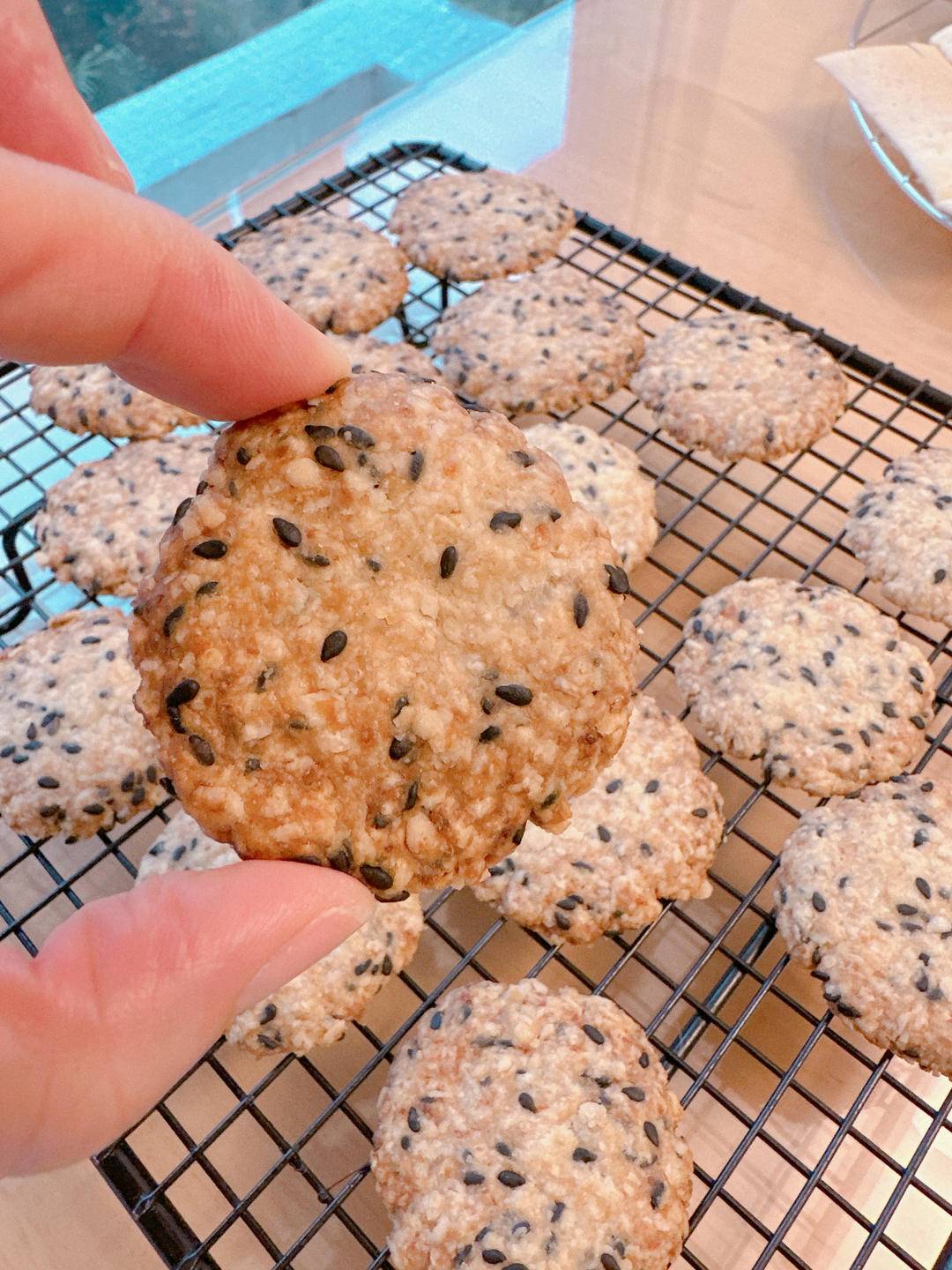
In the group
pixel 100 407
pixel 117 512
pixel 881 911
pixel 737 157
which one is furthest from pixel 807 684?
pixel 737 157

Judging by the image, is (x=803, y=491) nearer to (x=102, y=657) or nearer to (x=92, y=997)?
(x=102, y=657)

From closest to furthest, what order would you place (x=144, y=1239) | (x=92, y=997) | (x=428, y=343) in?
(x=92, y=997) < (x=144, y=1239) < (x=428, y=343)

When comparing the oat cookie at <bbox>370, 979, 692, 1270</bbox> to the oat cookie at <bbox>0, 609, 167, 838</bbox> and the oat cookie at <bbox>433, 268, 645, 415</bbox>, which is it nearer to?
the oat cookie at <bbox>0, 609, 167, 838</bbox>

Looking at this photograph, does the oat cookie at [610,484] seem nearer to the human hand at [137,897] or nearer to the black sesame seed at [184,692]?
the human hand at [137,897]

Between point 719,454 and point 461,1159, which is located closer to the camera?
point 461,1159

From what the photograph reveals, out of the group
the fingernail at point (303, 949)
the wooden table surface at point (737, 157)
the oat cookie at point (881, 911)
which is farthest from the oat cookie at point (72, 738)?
the wooden table surface at point (737, 157)

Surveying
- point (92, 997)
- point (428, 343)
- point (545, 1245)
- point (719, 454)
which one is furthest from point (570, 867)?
point (428, 343)

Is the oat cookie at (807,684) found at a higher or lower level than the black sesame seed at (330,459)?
lower
